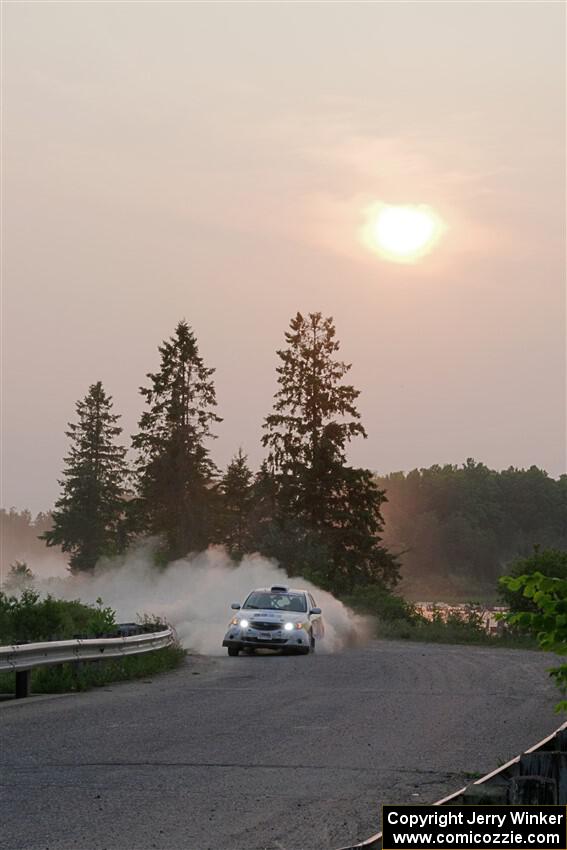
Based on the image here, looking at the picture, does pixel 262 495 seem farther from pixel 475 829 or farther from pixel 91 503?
pixel 475 829

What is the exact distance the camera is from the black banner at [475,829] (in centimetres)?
514

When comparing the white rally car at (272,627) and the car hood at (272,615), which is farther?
the car hood at (272,615)

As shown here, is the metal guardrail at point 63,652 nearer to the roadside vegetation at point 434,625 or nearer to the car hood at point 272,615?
the car hood at point 272,615

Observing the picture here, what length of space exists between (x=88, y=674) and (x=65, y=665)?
40 centimetres

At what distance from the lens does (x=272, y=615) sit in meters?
31.6

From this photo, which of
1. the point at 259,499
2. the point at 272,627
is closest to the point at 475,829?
the point at 272,627

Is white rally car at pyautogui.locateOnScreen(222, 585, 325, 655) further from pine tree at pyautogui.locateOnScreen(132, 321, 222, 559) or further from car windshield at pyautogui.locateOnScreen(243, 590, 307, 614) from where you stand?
pine tree at pyautogui.locateOnScreen(132, 321, 222, 559)

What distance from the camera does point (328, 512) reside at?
80.9 m

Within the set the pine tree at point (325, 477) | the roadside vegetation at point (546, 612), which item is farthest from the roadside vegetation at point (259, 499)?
the roadside vegetation at point (546, 612)

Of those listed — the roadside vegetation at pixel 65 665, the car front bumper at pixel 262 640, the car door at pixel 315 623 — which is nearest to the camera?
the roadside vegetation at pixel 65 665

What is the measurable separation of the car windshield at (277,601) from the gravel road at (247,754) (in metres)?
8.84

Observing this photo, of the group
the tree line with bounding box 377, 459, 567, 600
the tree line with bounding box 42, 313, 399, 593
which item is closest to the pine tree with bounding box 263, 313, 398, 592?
the tree line with bounding box 42, 313, 399, 593

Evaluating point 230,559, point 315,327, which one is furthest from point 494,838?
point 315,327

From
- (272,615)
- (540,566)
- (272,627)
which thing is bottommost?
(272,627)
